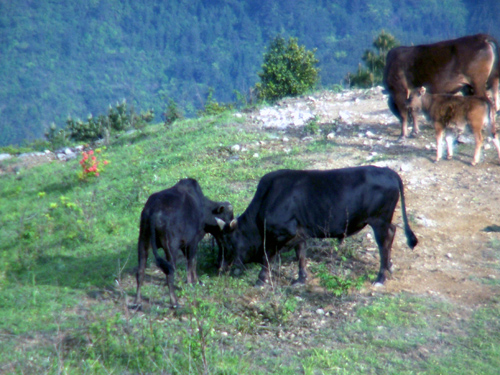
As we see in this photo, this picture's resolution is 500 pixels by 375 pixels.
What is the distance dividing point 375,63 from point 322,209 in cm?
1815

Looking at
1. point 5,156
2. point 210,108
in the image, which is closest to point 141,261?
point 5,156

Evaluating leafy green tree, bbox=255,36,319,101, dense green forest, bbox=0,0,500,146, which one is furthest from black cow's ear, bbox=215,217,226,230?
dense green forest, bbox=0,0,500,146

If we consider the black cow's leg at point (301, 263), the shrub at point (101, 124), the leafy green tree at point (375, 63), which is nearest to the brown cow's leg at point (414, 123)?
the black cow's leg at point (301, 263)

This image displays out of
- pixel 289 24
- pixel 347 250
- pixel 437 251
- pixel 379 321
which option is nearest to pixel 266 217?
pixel 347 250

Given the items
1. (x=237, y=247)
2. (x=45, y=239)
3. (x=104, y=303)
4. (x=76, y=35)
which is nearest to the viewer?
(x=104, y=303)

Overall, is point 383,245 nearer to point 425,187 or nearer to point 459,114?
point 425,187

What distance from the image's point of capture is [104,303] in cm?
626

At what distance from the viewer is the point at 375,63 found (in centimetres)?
2328

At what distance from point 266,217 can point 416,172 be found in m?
4.13

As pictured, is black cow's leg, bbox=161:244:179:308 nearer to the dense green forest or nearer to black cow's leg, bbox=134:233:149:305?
black cow's leg, bbox=134:233:149:305

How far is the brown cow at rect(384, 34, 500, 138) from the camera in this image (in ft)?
34.7

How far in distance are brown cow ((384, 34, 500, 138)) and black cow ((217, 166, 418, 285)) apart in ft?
16.1

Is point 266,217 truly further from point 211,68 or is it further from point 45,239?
point 211,68

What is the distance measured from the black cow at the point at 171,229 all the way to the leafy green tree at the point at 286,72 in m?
13.3
